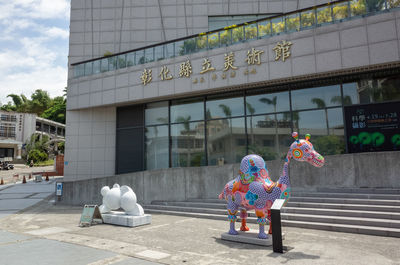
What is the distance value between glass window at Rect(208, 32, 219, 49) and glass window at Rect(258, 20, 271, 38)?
7.67ft

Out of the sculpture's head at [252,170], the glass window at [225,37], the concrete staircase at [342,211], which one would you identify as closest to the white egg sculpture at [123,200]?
the concrete staircase at [342,211]

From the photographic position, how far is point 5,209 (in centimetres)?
1400

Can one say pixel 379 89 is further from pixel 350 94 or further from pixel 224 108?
pixel 224 108

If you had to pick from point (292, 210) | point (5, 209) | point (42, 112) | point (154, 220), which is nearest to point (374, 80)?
point (292, 210)

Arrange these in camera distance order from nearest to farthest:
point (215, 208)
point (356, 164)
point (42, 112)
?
point (356, 164) → point (215, 208) → point (42, 112)

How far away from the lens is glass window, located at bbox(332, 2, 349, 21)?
12.5 metres

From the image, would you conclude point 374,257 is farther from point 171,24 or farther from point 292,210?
point 171,24

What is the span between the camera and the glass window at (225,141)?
15703 millimetres

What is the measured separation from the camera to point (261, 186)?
269 inches

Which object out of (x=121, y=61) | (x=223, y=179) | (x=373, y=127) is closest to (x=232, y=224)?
(x=223, y=179)

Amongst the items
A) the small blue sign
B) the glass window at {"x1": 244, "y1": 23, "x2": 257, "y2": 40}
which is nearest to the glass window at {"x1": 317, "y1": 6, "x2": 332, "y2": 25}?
the glass window at {"x1": 244, "y1": 23, "x2": 257, "y2": 40}

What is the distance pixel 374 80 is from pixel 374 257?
10.6m

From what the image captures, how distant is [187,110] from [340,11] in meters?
9.67

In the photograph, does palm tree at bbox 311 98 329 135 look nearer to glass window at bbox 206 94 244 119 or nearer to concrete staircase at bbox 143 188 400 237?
glass window at bbox 206 94 244 119
